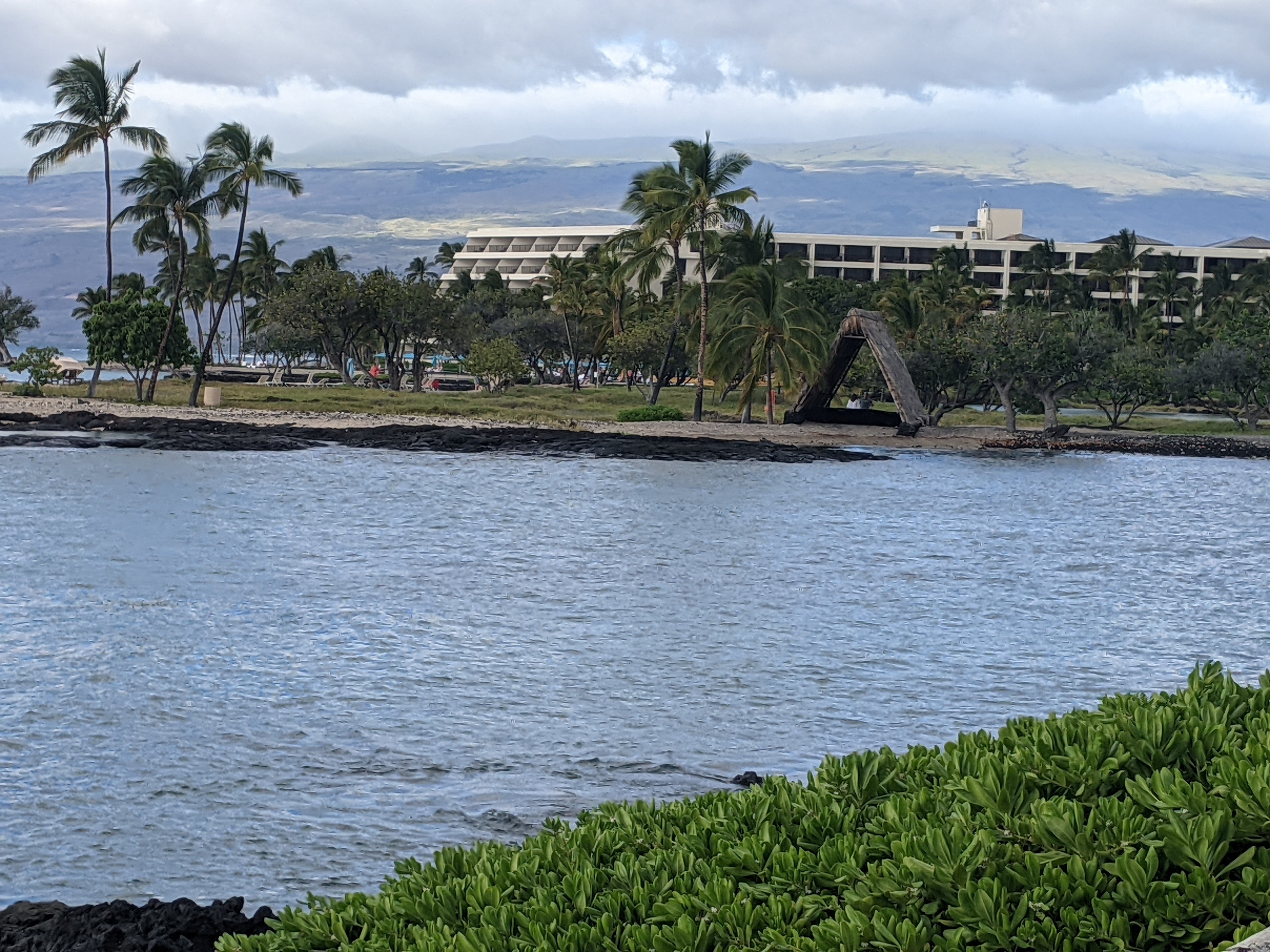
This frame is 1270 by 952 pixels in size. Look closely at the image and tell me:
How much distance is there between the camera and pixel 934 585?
65.3 feet

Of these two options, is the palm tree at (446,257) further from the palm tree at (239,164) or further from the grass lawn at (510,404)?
the palm tree at (239,164)

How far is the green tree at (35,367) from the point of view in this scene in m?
57.0

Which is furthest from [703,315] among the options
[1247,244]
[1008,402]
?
[1247,244]

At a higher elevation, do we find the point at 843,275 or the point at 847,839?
the point at 843,275

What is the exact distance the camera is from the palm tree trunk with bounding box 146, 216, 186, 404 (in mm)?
51594

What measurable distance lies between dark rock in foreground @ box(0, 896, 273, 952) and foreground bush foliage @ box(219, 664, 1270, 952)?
1188 mm

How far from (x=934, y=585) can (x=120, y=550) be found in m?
11.8

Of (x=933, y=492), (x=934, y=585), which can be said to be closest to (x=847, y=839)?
(x=934, y=585)

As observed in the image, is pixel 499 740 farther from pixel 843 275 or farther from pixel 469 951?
pixel 843 275

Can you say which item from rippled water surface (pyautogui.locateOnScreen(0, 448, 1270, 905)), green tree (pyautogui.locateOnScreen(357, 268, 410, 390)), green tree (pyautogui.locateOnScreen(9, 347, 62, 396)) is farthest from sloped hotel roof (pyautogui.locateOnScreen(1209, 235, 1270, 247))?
rippled water surface (pyautogui.locateOnScreen(0, 448, 1270, 905))

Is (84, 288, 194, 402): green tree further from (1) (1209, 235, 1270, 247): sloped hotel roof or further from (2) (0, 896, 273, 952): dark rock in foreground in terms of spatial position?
(1) (1209, 235, 1270, 247): sloped hotel roof

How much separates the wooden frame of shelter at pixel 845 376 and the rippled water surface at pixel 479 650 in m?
16.5

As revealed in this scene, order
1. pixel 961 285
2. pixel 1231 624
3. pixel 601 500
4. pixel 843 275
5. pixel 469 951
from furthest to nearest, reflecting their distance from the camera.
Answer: pixel 843 275, pixel 961 285, pixel 601 500, pixel 1231 624, pixel 469 951

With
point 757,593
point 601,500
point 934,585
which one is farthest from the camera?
point 601,500
